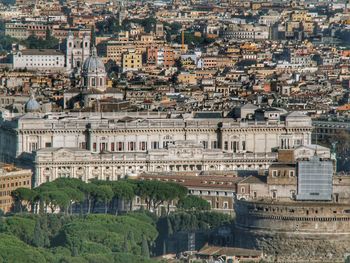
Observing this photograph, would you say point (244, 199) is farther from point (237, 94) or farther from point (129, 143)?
point (237, 94)

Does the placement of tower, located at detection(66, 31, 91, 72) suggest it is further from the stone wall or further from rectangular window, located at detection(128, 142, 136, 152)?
the stone wall

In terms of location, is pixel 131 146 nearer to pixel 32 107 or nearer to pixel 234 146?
pixel 234 146

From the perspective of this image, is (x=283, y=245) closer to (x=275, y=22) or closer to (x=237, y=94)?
(x=237, y=94)

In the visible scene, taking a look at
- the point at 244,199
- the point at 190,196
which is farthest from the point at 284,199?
the point at 190,196

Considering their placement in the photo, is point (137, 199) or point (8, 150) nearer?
point (137, 199)

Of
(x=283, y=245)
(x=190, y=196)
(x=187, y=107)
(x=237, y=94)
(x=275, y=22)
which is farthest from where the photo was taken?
(x=275, y=22)

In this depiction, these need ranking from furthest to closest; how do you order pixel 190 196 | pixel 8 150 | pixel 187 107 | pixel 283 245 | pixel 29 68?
pixel 29 68
pixel 187 107
pixel 8 150
pixel 190 196
pixel 283 245

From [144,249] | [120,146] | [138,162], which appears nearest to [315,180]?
[144,249]
